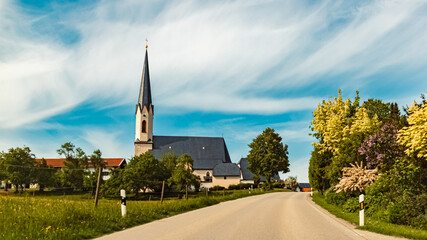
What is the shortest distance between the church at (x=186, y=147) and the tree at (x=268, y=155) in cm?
2239

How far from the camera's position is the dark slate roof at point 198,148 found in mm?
86812

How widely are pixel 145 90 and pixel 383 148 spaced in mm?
71791

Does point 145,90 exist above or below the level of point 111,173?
above

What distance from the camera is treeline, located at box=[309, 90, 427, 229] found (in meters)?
11.7

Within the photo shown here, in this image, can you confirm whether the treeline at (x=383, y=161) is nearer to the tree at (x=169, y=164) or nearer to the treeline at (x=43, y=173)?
the tree at (x=169, y=164)

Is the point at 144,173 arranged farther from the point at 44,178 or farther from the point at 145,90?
the point at 145,90

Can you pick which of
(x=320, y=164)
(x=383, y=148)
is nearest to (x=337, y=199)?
(x=383, y=148)

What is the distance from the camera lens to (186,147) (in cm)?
9025

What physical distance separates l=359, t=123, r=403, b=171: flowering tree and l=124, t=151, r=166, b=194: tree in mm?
39015

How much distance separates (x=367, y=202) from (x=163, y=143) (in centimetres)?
7625

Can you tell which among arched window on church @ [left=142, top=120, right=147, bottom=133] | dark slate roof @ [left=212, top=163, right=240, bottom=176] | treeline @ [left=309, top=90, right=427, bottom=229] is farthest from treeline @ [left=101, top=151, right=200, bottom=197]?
A: treeline @ [left=309, top=90, right=427, bottom=229]

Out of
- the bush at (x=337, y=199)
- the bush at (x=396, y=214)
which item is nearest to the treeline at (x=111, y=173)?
the bush at (x=337, y=199)

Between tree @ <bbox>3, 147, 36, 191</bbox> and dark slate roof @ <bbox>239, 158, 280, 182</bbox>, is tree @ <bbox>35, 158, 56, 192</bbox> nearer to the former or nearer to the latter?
tree @ <bbox>3, 147, 36, 191</bbox>

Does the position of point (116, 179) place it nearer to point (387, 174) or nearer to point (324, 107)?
point (324, 107)
